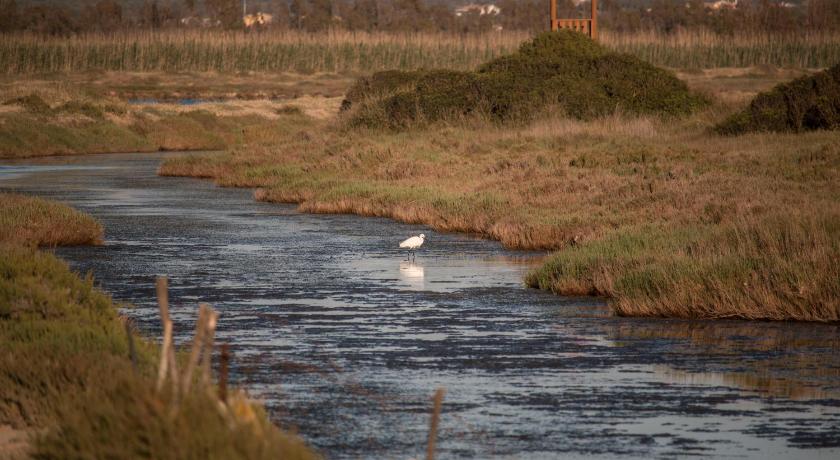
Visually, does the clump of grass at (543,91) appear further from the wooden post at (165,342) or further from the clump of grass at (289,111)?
the wooden post at (165,342)

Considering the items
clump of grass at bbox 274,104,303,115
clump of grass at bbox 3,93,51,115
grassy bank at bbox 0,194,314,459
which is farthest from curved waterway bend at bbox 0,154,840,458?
clump of grass at bbox 274,104,303,115

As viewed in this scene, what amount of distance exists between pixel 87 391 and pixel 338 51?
352ft

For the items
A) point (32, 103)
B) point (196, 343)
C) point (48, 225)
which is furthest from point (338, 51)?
point (196, 343)

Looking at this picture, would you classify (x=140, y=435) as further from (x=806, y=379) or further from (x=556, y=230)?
(x=556, y=230)

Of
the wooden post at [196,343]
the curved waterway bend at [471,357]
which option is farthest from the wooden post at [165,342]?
the curved waterway bend at [471,357]

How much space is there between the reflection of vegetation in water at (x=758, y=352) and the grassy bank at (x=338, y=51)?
7780 cm

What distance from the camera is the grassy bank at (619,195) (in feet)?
56.5

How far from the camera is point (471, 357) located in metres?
14.4

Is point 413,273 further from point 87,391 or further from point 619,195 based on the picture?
point 87,391

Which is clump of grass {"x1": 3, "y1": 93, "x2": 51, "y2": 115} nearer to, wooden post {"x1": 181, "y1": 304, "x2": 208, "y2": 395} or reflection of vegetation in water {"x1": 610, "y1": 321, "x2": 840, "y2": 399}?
reflection of vegetation in water {"x1": 610, "y1": 321, "x2": 840, "y2": 399}

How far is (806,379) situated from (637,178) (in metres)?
17.1

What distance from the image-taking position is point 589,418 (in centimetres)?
1162

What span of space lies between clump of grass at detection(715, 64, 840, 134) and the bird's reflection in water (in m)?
18.2

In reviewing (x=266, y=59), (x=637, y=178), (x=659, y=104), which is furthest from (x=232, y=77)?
(x=637, y=178)
